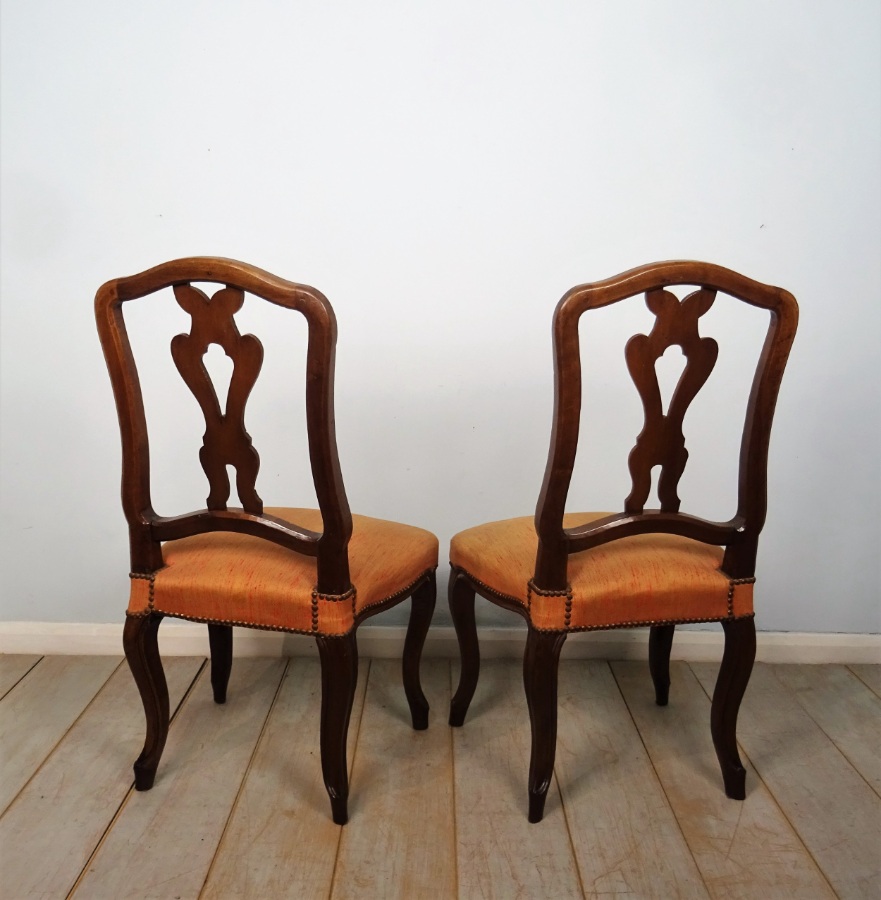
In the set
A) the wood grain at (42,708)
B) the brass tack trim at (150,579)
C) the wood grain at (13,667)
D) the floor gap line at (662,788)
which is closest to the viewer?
the floor gap line at (662,788)

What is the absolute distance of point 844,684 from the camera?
6.89ft

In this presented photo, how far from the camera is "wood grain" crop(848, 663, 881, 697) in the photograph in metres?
2.09

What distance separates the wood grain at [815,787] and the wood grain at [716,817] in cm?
4

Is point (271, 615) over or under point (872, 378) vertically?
under

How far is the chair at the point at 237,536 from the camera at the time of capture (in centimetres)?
132

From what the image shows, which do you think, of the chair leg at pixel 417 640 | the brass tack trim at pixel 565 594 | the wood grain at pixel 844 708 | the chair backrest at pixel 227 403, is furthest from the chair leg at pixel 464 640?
the wood grain at pixel 844 708

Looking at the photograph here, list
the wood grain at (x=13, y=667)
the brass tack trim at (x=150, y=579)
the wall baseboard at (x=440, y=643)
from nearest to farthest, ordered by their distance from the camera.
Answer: the brass tack trim at (x=150, y=579), the wood grain at (x=13, y=667), the wall baseboard at (x=440, y=643)

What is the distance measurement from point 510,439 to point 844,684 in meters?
1.19

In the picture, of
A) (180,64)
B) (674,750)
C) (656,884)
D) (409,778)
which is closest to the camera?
(656,884)

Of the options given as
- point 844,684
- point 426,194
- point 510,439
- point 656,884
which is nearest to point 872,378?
point 844,684

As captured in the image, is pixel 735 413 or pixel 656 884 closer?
pixel 656 884

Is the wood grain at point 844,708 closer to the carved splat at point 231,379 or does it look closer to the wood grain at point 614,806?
the wood grain at point 614,806

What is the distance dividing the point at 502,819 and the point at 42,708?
124 centimetres

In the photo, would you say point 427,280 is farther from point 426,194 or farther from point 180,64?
point 180,64
